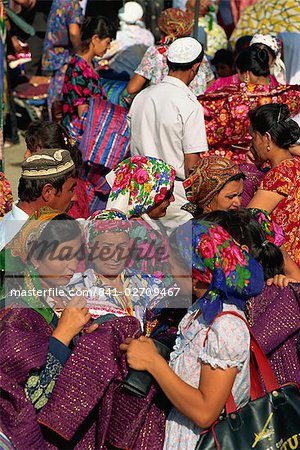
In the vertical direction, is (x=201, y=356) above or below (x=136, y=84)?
above

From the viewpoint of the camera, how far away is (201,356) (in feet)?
7.97

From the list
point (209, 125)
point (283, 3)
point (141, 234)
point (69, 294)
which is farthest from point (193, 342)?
point (283, 3)

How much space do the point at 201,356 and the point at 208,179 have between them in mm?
1505

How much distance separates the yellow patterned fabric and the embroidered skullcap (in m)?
4.41

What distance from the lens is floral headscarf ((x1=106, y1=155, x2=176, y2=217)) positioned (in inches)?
152

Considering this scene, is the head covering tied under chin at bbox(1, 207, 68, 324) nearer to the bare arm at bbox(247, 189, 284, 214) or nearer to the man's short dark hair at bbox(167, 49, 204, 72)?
the bare arm at bbox(247, 189, 284, 214)

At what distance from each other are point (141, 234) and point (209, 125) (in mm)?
1805

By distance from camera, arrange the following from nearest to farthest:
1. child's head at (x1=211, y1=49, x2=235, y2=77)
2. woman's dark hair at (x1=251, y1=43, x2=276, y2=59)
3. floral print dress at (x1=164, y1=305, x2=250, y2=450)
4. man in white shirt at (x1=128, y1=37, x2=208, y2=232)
→ floral print dress at (x1=164, y1=305, x2=250, y2=450), man in white shirt at (x1=128, y1=37, x2=208, y2=232), woman's dark hair at (x1=251, y1=43, x2=276, y2=59), child's head at (x1=211, y1=49, x2=235, y2=77)

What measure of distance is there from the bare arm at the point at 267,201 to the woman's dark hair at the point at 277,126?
1.13 ft

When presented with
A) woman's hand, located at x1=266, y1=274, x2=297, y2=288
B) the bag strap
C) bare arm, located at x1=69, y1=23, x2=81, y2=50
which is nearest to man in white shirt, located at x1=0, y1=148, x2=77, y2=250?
woman's hand, located at x1=266, y1=274, x2=297, y2=288

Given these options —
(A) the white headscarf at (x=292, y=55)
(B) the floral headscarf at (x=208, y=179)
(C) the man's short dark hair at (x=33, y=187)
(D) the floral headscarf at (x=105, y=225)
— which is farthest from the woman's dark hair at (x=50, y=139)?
(A) the white headscarf at (x=292, y=55)

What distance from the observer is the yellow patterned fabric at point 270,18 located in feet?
25.1

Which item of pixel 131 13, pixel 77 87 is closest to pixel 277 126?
pixel 77 87

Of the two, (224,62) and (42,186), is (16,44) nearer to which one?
(224,62)
